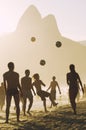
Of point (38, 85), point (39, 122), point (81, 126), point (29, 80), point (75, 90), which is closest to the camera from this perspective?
point (81, 126)

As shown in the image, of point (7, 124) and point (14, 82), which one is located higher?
point (14, 82)

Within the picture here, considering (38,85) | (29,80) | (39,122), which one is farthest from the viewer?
(38,85)

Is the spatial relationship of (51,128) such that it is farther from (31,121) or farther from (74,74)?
(74,74)

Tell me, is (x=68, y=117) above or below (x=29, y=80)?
below

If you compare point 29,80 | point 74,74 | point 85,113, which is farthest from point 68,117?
point 29,80

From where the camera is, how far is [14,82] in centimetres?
1612

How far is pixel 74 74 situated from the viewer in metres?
17.5

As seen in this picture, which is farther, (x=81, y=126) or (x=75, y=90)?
(x=75, y=90)

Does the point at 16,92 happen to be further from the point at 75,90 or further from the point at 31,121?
the point at 75,90

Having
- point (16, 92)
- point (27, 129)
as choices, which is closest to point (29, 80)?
point (16, 92)

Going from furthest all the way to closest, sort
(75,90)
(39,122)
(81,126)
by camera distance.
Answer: (75,90) < (39,122) < (81,126)

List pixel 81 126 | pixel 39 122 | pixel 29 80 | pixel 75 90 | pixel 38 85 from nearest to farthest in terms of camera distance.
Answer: pixel 81 126 < pixel 39 122 < pixel 75 90 < pixel 29 80 < pixel 38 85

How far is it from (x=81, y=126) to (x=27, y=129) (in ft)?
5.64

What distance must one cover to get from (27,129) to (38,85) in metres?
6.40
